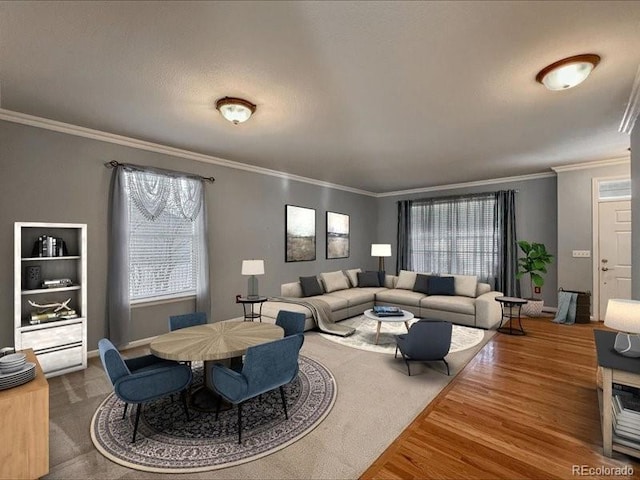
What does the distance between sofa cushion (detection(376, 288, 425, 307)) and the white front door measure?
3.10 m

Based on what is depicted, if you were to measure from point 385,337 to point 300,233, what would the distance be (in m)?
2.97

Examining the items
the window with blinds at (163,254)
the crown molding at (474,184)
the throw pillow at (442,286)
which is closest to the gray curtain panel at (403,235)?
the crown molding at (474,184)

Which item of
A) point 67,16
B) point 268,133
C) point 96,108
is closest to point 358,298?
point 268,133

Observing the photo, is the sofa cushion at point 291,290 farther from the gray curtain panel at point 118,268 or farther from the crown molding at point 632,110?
the crown molding at point 632,110

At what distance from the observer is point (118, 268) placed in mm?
3943

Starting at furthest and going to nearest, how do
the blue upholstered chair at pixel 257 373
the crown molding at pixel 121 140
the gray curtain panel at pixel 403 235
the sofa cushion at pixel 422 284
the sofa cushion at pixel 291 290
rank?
the gray curtain panel at pixel 403 235 < the sofa cushion at pixel 422 284 < the sofa cushion at pixel 291 290 < the crown molding at pixel 121 140 < the blue upholstered chair at pixel 257 373

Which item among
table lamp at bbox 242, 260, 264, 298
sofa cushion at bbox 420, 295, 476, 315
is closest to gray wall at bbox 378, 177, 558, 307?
sofa cushion at bbox 420, 295, 476, 315

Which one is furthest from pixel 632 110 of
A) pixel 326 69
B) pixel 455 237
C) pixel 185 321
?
pixel 185 321

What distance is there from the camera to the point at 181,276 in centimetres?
473

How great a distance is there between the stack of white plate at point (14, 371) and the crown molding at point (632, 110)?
5.00 meters

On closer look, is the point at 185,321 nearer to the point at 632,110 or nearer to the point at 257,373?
the point at 257,373

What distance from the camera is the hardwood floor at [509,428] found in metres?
1.95

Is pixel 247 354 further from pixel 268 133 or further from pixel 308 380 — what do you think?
pixel 268 133

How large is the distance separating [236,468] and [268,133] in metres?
3.50
